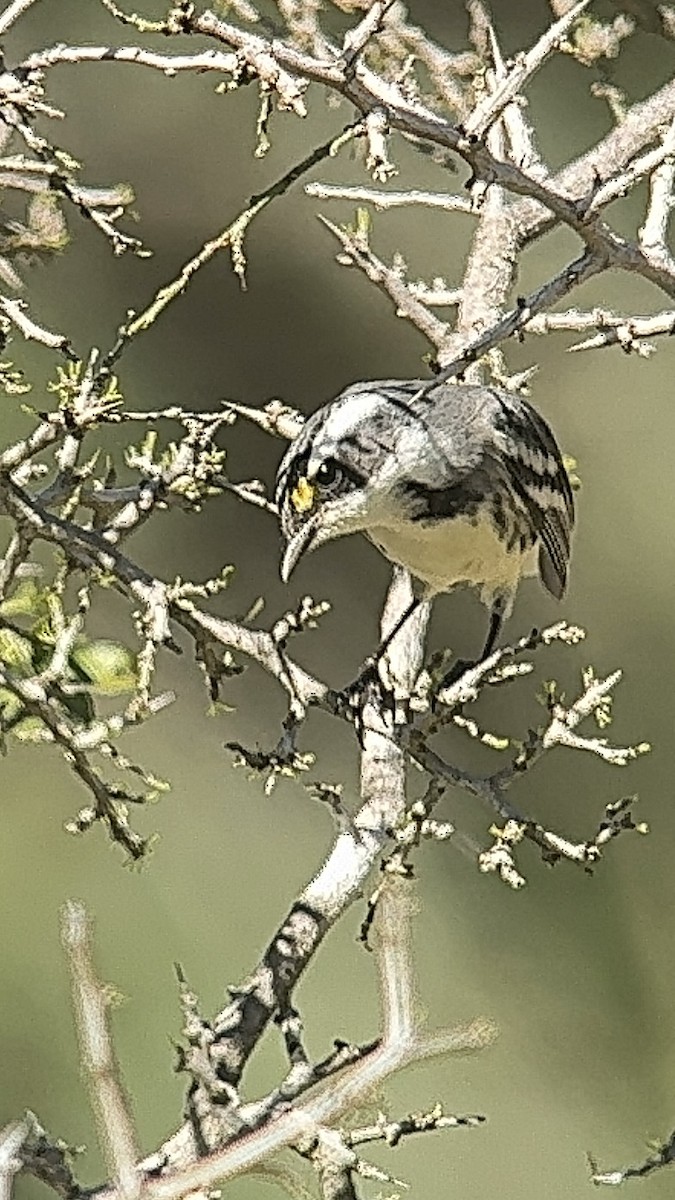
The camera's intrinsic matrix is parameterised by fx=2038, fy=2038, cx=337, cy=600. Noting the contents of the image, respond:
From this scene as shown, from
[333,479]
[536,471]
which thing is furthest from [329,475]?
[536,471]

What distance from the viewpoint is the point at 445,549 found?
139 centimetres

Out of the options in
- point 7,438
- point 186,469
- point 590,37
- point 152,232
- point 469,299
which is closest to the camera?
point 186,469

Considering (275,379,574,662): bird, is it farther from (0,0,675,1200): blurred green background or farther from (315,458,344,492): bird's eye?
(0,0,675,1200): blurred green background

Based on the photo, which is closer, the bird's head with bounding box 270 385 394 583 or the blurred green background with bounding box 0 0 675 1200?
the bird's head with bounding box 270 385 394 583

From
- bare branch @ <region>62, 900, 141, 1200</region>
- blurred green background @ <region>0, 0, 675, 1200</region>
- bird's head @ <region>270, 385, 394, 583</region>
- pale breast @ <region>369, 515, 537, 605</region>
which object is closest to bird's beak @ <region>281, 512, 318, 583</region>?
bird's head @ <region>270, 385, 394, 583</region>

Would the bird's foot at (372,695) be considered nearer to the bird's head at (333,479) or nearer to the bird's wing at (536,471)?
the bird's head at (333,479)

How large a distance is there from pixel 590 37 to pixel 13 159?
0.46m

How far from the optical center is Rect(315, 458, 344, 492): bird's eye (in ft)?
4.13

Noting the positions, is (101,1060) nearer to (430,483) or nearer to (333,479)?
(333,479)

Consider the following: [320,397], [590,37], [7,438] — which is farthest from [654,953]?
[590,37]

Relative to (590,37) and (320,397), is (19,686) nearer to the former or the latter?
(590,37)

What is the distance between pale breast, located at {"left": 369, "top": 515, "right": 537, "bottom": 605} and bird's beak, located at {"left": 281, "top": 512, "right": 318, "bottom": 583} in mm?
129

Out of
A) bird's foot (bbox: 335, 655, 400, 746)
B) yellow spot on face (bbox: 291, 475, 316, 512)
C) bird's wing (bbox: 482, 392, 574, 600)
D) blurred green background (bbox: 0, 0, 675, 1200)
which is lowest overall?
bird's foot (bbox: 335, 655, 400, 746)

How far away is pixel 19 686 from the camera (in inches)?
38.9
